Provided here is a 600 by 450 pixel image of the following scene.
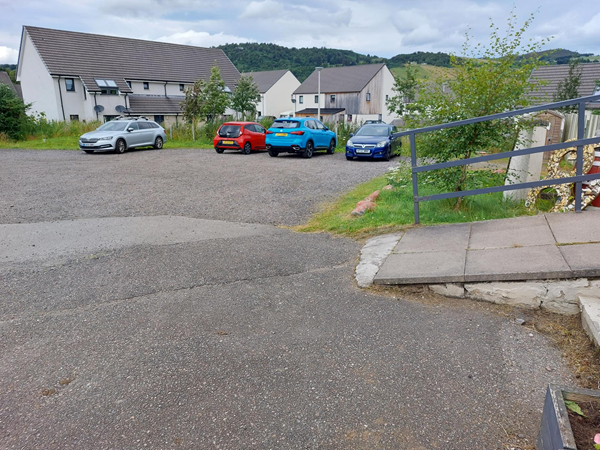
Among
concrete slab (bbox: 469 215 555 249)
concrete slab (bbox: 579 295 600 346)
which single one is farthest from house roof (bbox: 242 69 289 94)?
concrete slab (bbox: 579 295 600 346)

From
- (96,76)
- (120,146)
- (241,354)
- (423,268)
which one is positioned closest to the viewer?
(241,354)

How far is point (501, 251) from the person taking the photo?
15.9 feet

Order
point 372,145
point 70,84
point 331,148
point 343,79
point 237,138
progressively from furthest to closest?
point 343,79
point 70,84
point 331,148
point 237,138
point 372,145

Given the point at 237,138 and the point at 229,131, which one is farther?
the point at 229,131

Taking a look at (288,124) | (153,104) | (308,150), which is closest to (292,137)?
(288,124)

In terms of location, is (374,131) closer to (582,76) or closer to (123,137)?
(123,137)

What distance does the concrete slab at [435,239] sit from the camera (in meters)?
5.40

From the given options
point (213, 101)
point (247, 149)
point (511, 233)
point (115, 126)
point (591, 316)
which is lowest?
point (591, 316)

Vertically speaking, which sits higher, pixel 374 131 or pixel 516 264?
pixel 374 131

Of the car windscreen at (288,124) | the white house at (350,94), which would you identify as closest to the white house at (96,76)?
the white house at (350,94)

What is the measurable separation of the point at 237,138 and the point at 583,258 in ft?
60.6

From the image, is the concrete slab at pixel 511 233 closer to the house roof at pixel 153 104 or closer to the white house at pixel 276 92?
the house roof at pixel 153 104

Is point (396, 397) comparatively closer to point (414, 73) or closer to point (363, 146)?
point (363, 146)

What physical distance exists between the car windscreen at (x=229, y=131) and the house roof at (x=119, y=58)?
21.7m
